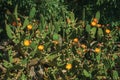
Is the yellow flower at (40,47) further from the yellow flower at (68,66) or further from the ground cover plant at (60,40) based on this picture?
the yellow flower at (68,66)

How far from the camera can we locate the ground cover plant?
12.4 ft

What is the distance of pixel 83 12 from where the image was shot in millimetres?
4016

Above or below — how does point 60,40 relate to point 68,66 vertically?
above

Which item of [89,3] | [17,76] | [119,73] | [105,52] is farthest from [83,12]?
[17,76]

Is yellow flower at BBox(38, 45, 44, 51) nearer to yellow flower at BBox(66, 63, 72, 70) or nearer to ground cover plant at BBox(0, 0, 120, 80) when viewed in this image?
ground cover plant at BBox(0, 0, 120, 80)

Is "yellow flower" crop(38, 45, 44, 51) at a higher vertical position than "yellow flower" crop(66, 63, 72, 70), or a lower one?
higher

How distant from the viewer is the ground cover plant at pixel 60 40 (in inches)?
148

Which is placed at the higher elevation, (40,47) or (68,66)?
(40,47)

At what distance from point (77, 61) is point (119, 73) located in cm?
47

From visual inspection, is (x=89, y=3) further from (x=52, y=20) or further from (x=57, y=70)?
(x=57, y=70)

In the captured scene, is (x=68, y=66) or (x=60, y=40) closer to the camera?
(x=68, y=66)

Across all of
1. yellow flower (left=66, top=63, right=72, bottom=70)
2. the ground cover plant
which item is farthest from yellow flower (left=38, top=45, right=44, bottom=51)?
yellow flower (left=66, top=63, right=72, bottom=70)

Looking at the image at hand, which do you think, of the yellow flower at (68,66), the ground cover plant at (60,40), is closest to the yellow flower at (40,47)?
the ground cover plant at (60,40)

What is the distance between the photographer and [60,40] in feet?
13.1
